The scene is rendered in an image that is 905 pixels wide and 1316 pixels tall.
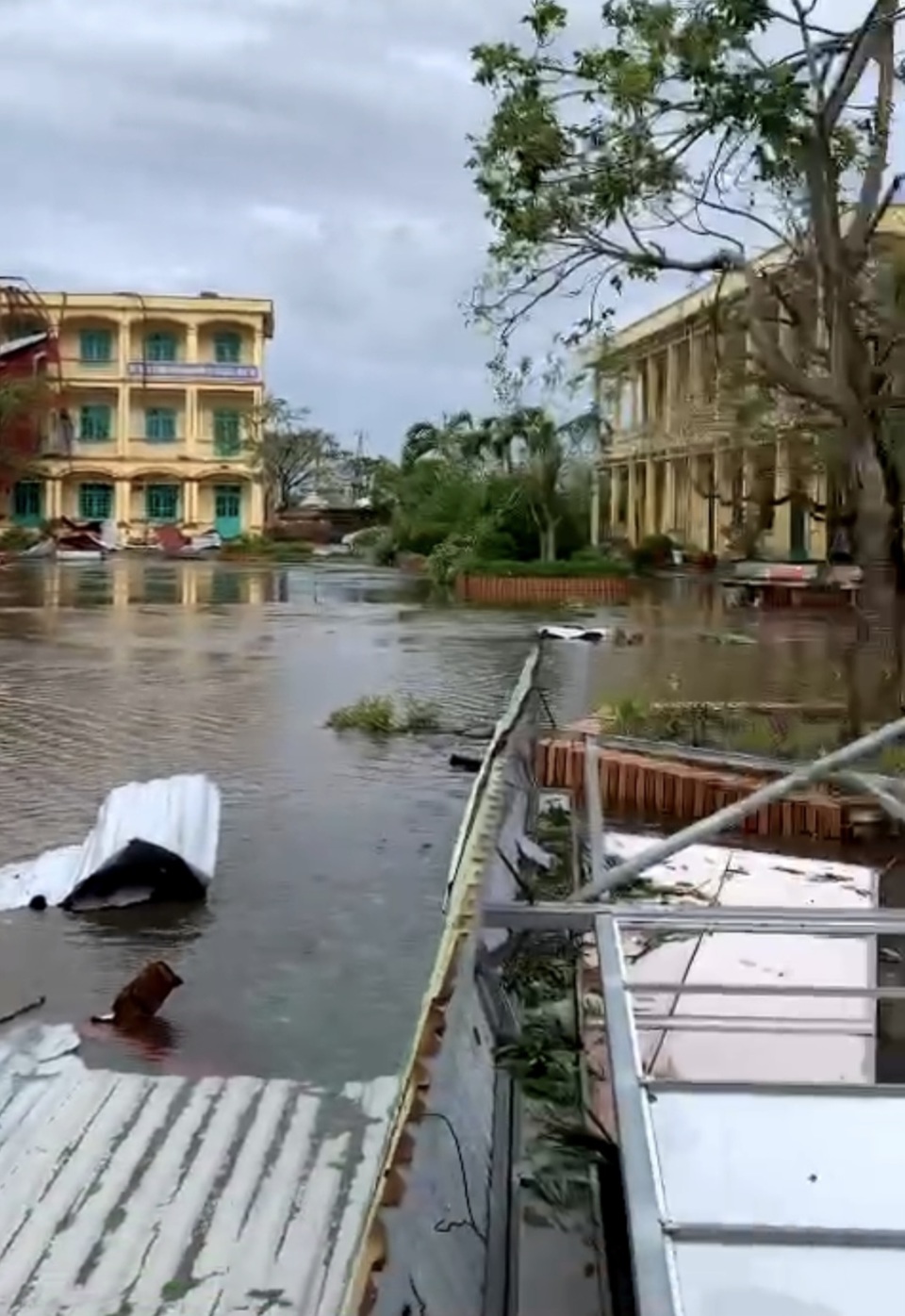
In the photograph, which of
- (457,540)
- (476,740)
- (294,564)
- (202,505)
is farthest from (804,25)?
(202,505)

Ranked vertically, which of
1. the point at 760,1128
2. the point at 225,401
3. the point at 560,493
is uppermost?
the point at 225,401

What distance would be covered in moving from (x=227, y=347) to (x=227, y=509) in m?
5.77

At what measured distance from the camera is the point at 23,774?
9.69m

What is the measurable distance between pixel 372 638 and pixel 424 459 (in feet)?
73.9

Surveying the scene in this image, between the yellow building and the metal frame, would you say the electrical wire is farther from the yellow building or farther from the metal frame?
the yellow building

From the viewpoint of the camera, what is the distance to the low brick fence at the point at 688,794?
814 cm

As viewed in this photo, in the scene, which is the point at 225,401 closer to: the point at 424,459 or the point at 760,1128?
the point at 424,459

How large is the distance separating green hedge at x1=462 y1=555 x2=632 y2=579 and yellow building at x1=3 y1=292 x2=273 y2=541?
27185mm

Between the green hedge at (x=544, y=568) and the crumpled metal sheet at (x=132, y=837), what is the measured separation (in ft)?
74.3

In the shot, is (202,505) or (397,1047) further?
(202,505)

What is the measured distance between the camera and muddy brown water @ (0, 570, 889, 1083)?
5.45m

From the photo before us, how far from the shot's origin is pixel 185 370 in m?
57.9

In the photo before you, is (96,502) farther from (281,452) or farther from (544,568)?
(544,568)

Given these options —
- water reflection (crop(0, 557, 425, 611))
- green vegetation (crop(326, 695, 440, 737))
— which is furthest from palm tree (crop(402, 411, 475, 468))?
green vegetation (crop(326, 695, 440, 737))
